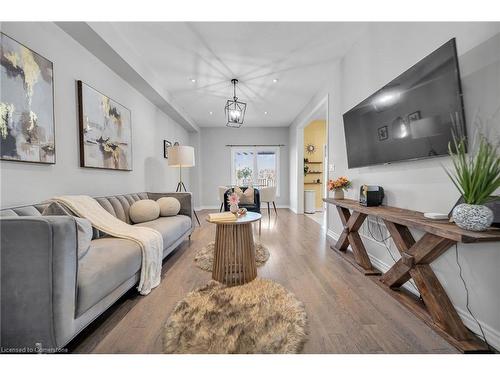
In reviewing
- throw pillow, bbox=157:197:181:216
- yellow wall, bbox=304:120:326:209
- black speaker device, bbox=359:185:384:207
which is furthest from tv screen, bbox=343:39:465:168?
yellow wall, bbox=304:120:326:209

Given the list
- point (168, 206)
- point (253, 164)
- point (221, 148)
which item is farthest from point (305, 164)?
point (168, 206)

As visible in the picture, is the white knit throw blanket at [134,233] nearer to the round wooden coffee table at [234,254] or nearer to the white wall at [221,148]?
the round wooden coffee table at [234,254]

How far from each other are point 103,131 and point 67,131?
50 centimetres

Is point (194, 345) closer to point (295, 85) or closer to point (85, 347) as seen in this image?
point (85, 347)

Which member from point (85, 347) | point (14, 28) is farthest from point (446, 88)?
point (14, 28)

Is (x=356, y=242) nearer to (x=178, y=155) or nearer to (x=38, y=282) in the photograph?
(x=38, y=282)

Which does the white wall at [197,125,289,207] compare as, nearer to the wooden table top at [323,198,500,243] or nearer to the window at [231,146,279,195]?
the window at [231,146,279,195]

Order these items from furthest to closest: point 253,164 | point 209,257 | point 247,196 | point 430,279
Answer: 1. point 253,164
2. point 247,196
3. point 209,257
4. point 430,279

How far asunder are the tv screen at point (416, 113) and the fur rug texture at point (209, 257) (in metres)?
1.60

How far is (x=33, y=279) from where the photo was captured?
1017 millimetres

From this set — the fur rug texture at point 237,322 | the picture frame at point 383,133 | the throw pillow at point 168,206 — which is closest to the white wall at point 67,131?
the throw pillow at point 168,206

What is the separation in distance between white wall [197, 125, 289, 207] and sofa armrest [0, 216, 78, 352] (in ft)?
19.1
